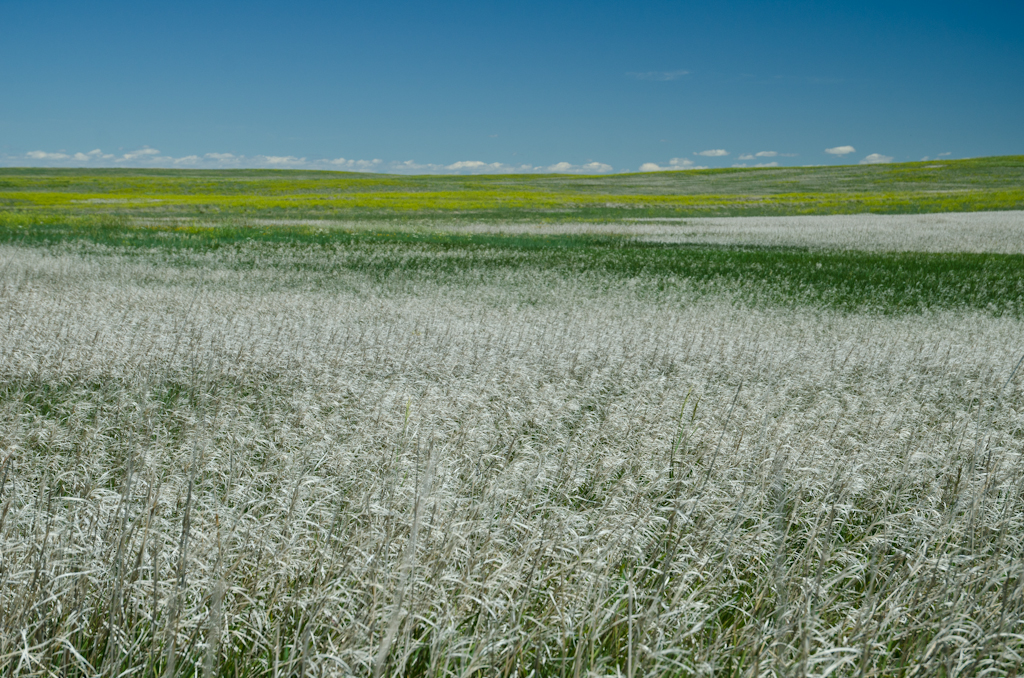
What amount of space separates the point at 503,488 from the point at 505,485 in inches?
4.5

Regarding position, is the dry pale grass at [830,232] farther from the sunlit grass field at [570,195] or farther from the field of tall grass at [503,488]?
the field of tall grass at [503,488]

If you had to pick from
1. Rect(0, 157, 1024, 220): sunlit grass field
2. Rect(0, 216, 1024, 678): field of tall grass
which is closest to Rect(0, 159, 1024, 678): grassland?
Rect(0, 216, 1024, 678): field of tall grass

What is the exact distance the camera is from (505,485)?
174 inches

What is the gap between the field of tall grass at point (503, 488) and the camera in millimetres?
Answer: 2795

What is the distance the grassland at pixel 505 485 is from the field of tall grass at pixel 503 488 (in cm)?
4

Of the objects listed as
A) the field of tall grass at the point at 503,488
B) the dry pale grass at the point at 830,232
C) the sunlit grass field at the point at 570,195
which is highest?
the sunlit grass field at the point at 570,195

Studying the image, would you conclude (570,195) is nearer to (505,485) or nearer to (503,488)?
(505,485)

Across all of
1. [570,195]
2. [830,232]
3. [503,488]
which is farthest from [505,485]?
[570,195]

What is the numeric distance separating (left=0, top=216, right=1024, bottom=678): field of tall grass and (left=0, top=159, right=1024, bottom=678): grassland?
4cm

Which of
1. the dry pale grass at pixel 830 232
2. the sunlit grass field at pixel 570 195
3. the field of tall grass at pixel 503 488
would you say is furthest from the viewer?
the sunlit grass field at pixel 570 195

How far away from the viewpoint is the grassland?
2.80 m

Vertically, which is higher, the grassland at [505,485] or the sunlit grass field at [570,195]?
the sunlit grass field at [570,195]

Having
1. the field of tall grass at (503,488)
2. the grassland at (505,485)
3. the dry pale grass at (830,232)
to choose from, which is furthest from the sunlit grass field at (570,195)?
the field of tall grass at (503,488)

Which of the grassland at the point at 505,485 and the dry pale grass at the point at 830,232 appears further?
the dry pale grass at the point at 830,232
